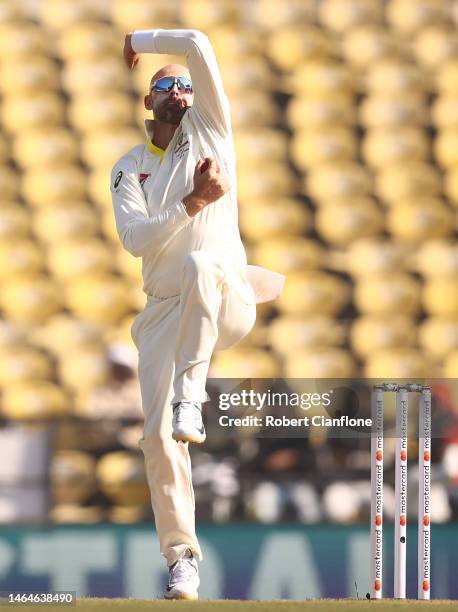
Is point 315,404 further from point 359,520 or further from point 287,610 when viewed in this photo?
point 287,610

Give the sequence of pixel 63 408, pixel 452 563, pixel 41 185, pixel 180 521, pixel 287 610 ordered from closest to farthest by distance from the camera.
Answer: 1. pixel 287 610
2. pixel 180 521
3. pixel 452 563
4. pixel 63 408
5. pixel 41 185

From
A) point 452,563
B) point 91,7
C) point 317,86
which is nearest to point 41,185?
point 91,7

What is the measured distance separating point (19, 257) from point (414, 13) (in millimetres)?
1204

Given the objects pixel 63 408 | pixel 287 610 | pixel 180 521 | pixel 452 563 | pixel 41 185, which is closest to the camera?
pixel 287 610

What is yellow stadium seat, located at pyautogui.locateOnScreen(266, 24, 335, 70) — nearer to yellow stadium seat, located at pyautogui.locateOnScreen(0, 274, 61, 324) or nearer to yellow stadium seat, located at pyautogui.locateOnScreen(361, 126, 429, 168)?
yellow stadium seat, located at pyautogui.locateOnScreen(361, 126, 429, 168)

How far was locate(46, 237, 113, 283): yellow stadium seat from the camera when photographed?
3.88m

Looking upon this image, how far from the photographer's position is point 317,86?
402 centimetres

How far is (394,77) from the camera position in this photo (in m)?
4.03

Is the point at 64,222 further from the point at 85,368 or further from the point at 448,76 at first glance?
the point at 448,76

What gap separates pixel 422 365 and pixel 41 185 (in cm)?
111

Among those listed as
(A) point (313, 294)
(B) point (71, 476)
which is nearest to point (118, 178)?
(B) point (71, 476)

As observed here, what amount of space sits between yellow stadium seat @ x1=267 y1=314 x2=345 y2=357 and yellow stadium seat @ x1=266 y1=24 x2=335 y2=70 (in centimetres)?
73

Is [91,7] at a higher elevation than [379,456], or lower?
higher

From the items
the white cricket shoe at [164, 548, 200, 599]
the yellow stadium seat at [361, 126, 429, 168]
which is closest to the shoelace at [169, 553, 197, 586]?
the white cricket shoe at [164, 548, 200, 599]
